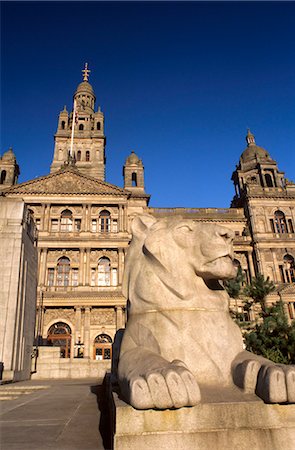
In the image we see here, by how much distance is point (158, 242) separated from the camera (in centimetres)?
310

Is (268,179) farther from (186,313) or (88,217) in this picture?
(186,313)

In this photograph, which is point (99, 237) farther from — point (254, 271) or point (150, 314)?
point (150, 314)

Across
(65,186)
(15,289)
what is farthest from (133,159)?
(15,289)

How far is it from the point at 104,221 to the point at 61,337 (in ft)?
35.3

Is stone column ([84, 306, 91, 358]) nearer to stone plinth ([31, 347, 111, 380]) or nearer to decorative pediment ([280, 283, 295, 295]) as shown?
stone plinth ([31, 347, 111, 380])

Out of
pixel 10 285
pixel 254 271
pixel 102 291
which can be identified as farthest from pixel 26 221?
pixel 254 271

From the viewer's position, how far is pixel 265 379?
236cm

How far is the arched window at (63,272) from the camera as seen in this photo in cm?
2839

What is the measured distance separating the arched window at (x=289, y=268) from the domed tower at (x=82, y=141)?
22.9 m

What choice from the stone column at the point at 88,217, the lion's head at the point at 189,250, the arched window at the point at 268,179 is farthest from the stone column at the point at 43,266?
the lion's head at the point at 189,250

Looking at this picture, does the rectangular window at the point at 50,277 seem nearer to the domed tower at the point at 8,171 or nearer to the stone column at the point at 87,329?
the stone column at the point at 87,329

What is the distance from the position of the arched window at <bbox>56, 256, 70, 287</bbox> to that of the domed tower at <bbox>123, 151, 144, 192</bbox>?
9.68m

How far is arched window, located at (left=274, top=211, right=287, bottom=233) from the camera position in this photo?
3212 cm

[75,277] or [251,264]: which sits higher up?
[251,264]
